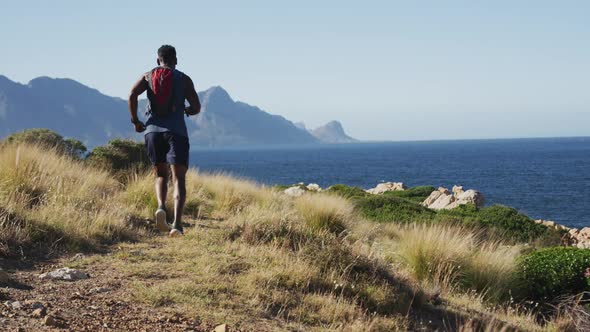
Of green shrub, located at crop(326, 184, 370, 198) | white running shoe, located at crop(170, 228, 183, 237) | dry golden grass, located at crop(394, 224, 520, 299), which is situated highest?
white running shoe, located at crop(170, 228, 183, 237)

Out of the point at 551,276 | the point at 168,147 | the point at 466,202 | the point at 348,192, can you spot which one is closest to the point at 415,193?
the point at 466,202

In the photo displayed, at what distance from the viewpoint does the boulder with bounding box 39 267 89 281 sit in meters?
5.90

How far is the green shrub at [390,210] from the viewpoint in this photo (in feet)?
57.0

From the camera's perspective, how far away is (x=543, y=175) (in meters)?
70.7

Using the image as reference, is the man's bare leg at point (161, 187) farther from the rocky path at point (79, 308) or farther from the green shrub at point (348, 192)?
the green shrub at point (348, 192)

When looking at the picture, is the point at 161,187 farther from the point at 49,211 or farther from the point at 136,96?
the point at 49,211

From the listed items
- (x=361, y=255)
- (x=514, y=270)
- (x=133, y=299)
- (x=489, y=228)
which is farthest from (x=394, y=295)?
(x=489, y=228)

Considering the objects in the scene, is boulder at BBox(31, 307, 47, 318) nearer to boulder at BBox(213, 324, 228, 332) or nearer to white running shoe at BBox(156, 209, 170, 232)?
boulder at BBox(213, 324, 228, 332)

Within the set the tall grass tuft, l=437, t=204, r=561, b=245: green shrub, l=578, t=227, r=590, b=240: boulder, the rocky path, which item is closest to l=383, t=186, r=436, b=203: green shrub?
l=578, t=227, r=590, b=240: boulder

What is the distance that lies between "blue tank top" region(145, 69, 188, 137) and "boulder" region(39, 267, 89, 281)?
81.2 inches

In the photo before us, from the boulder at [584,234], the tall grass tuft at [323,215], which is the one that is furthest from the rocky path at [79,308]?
the boulder at [584,234]

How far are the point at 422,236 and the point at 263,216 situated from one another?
97.5 inches

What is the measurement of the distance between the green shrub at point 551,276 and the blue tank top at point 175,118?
19.7ft

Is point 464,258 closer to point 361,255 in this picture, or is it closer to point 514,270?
point 514,270
